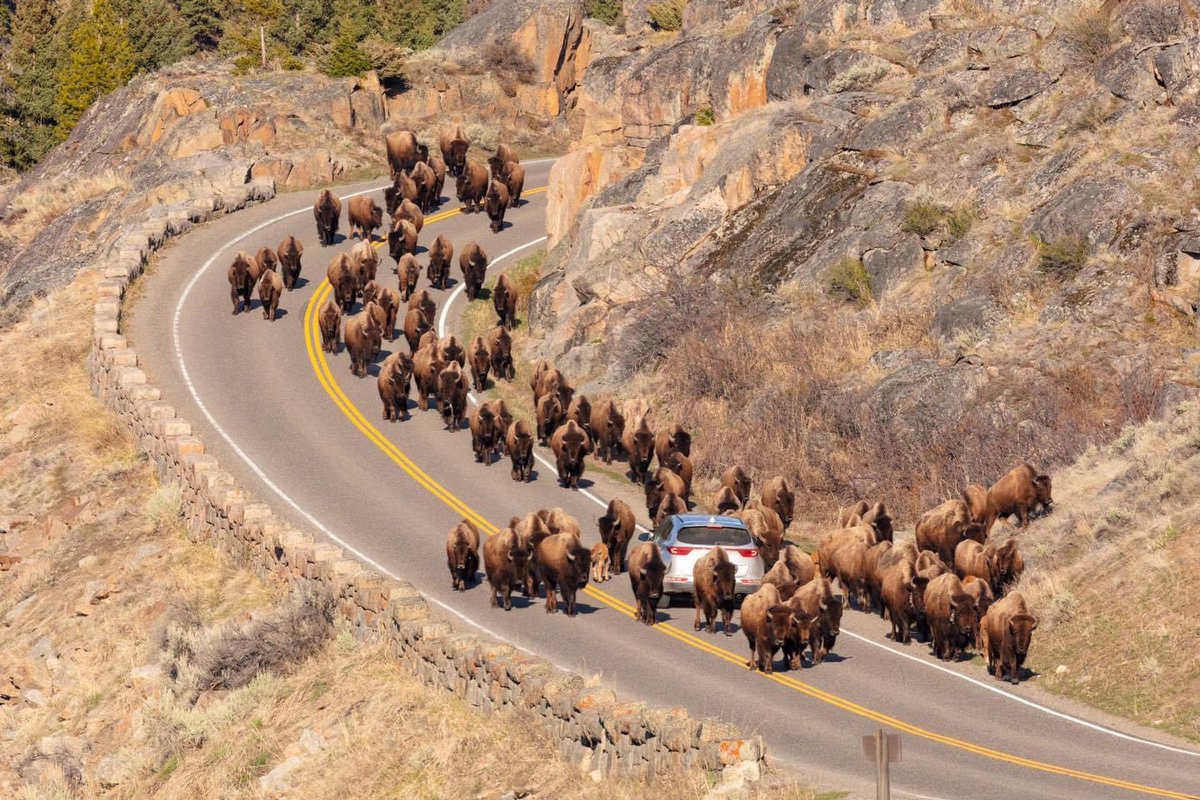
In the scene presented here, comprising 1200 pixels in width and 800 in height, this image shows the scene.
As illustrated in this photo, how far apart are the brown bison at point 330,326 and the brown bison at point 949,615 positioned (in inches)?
823

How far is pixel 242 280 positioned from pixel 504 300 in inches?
250

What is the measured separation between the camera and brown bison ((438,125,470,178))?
188 feet

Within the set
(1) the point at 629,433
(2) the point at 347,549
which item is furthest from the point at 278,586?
(1) the point at 629,433

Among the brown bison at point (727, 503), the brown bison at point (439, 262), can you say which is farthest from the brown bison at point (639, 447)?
the brown bison at point (439, 262)

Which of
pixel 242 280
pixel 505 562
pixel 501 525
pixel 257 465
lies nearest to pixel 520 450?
pixel 501 525

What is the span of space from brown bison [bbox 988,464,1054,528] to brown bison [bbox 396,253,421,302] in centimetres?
1988

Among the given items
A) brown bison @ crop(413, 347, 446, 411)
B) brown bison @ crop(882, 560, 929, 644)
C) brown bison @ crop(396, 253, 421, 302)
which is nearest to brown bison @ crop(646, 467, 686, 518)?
brown bison @ crop(882, 560, 929, 644)

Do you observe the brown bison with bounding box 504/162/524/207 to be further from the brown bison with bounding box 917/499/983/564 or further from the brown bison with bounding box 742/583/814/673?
the brown bison with bounding box 742/583/814/673

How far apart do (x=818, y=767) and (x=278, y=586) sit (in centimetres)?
1183

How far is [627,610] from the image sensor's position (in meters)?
27.6

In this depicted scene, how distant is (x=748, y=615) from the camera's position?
23891mm

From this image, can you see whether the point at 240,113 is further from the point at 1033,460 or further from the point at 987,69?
the point at 1033,460

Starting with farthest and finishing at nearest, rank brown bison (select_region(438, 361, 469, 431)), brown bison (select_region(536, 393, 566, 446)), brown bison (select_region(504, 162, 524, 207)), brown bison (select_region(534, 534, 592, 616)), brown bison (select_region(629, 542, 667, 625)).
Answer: brown bison (select_region(504, 162, 524, 207)) < brown bison (select_region(438, 361, 469, 431)) < brown bison (select_region(536, 393, 566, 446)) < brown bison (select_region(534, 534, 592, 616)) < brown bison (select_region(629, 542, 667, 625))

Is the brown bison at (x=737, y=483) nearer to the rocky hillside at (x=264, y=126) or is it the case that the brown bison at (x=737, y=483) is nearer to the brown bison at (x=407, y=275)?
the brown bison at (x=407, y=275)
